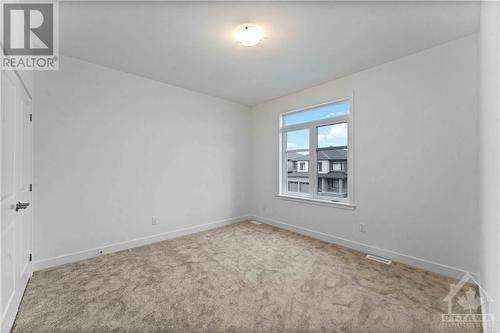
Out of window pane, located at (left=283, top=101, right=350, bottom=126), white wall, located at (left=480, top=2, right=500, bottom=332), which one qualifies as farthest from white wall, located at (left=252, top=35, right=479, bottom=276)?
white wall, located at (left=480, top=2, right=500, bottom=332)

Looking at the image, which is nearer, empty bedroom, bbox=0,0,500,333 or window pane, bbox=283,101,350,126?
empty bedroom, bbox=0,0,500,333

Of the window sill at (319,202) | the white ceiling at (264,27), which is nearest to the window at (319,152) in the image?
the window sill at (319,202)

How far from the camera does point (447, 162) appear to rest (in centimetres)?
248

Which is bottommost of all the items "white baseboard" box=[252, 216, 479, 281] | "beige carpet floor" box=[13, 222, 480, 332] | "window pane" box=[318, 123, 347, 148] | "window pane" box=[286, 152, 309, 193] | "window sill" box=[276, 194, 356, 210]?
"beige carpet floor" box=[13, 222, 480, 332]

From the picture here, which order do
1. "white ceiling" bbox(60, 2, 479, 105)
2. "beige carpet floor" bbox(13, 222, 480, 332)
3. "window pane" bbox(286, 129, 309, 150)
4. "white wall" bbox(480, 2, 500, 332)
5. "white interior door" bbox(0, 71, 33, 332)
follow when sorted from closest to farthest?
"white wall" bbox(480, 2, 500, 332) → "white interior door" bbox(0, 71, 33, 332) → "beige carpet floor" bbox(13, 222, 480, 332) → "white ceiling" bbox(60, 2, 479, 105) → "window pane" bbox(286, 129, 309, 150)

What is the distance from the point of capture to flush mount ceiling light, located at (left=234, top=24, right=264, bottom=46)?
7.22ft

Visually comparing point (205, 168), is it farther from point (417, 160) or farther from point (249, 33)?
point (417, 160)

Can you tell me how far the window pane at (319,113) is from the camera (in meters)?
3.57

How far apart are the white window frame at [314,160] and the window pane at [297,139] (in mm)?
64

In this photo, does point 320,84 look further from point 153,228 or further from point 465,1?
point 153,228

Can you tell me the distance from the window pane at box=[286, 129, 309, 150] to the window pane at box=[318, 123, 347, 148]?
11.5 inches

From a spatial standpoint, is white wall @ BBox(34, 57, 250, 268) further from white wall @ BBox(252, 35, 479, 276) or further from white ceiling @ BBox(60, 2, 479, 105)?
white wall @ BBox(252, 35, 479, 276)

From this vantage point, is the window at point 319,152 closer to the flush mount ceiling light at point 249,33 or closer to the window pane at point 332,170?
the window pane at point 332,170

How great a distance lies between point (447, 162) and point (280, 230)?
277 centimetres
